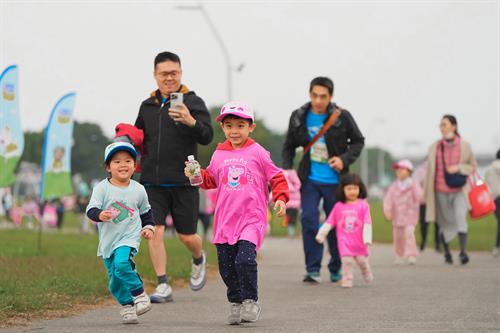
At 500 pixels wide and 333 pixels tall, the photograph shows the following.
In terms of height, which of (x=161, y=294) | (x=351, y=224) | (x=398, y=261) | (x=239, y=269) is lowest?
(x=398, y=261)

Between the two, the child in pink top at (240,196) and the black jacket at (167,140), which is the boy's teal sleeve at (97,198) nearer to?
the child in pink top at (240,196)

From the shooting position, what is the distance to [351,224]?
464 inches

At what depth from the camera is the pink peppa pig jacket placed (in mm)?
8266

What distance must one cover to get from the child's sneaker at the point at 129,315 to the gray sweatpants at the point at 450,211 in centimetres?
856

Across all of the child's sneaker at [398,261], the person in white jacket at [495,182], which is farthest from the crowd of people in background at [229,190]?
the person in white jacket at [495,182]

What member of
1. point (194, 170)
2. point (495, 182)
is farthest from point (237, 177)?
point (495, 182)

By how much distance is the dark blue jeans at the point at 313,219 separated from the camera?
12.0m

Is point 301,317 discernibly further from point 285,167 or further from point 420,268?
point 420,268

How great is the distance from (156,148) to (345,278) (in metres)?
Answer: 2.67

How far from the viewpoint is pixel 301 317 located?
8.50 meters

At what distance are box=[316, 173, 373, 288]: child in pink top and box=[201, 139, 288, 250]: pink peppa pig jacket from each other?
329cm

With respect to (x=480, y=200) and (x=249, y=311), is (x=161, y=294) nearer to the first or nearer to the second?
(x=249, y=311)

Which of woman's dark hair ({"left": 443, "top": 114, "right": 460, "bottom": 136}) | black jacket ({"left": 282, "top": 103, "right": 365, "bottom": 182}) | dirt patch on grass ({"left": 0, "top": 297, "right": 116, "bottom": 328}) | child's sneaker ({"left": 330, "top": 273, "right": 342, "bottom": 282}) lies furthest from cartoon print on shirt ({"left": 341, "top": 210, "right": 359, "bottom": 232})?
woman's dark hair ({"left": 443, "top": 114, "right": 460, "bottom": 136})

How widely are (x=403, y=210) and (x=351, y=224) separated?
18.5 feet
